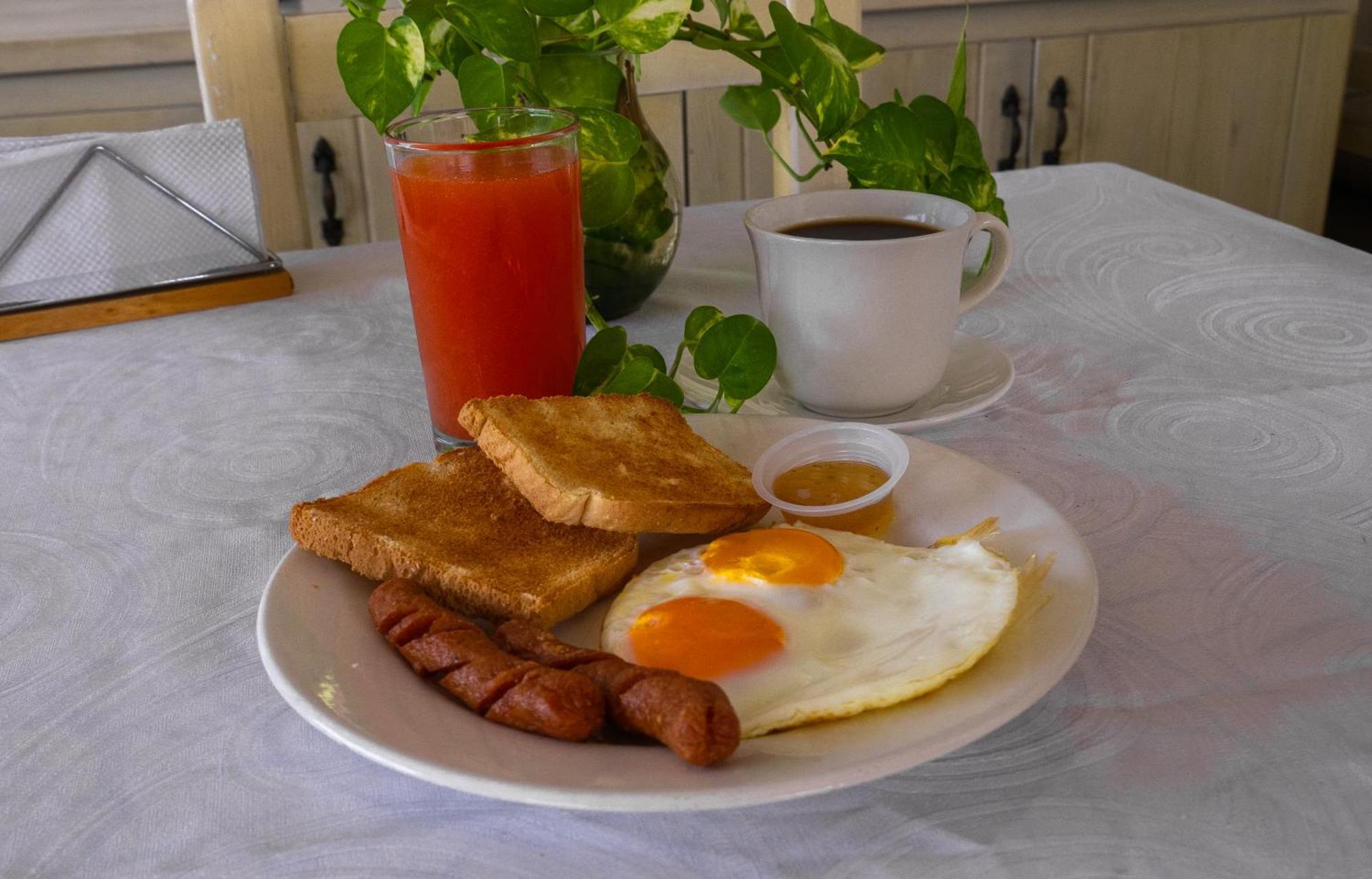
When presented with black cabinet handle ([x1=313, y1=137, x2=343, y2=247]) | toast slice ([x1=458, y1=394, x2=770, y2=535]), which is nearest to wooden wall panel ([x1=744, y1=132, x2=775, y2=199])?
black cabinet handle ([x1=313, y1=137, x2=343, y2=247])

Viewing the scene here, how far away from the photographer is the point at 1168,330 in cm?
109

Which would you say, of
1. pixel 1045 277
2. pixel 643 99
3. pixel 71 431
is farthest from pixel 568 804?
pixel 643 99

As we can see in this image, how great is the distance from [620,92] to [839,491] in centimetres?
47

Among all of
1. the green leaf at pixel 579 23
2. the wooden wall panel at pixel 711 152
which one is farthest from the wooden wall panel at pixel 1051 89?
the green leaf at pixel 579 23

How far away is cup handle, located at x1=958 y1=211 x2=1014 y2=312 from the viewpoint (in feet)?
3.14

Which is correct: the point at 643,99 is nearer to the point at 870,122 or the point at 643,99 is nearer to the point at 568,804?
the point at 870,122

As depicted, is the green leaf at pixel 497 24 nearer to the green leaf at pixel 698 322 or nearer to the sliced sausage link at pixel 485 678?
the green leaf at pixel 698 322

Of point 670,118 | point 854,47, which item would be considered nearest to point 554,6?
point 854,47

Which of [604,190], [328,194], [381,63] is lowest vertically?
[328,194]

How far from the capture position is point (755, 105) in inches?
43.8

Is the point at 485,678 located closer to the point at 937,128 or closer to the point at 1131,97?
the point at 937,128

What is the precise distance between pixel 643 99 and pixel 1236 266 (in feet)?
5.38

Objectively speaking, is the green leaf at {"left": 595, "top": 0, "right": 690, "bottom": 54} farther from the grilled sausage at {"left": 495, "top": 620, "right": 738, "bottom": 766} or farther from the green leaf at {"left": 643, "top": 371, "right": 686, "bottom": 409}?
the grilled sausage at {"left": 495, "top": 620, "right": 738, "bottom": 766}

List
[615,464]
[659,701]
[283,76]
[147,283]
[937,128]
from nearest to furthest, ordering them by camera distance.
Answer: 1. [659,701]
2. [615,464]
3. [937,128]
4. [147,283]
5. [283,76]
